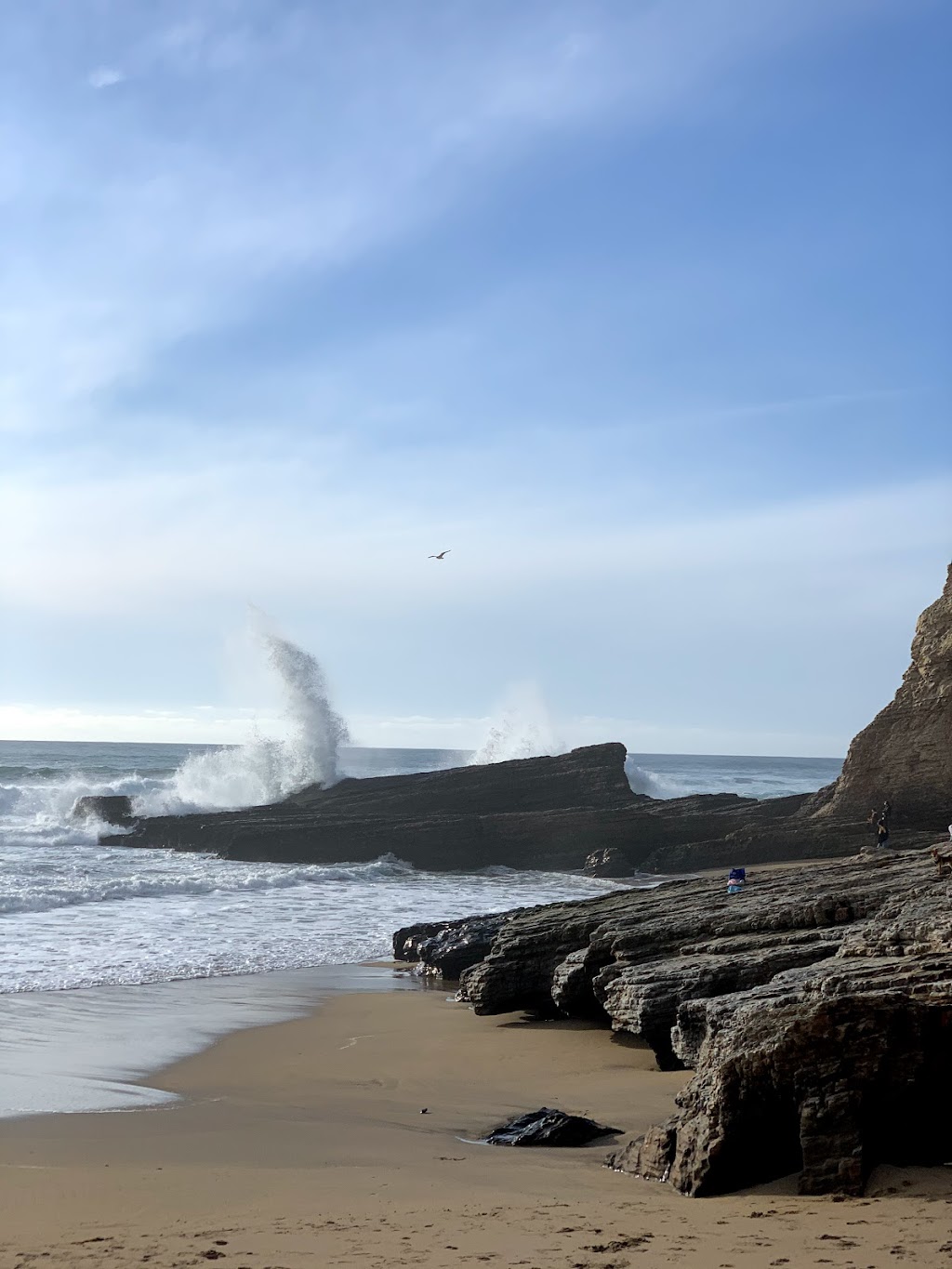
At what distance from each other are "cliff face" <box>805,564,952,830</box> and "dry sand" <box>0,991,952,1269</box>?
1802cm

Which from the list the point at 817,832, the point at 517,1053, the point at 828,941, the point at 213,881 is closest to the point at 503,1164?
the point at 828,941

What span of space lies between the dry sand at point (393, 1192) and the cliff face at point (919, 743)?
18.0 metres

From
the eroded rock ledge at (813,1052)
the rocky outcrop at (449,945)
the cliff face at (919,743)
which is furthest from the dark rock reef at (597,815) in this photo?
the eroded rock ledge at (813,1052)

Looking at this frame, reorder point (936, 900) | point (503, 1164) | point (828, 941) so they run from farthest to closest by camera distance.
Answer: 1. point (828, 941)
2. point (936, 900)
3. point (503, 1164)

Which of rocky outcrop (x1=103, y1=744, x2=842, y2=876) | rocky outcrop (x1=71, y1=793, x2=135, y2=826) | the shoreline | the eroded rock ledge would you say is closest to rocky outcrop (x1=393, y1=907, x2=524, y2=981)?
the shoreline

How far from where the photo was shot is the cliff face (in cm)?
2548

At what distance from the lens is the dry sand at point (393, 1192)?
16.2 feet

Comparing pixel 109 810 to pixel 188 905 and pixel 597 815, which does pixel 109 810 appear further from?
pixel 597 815

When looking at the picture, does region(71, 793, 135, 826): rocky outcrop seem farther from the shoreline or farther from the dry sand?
the dry sand

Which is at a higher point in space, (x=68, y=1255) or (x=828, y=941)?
(x=828, y=941)

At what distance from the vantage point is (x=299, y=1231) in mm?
5324

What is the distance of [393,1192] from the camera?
19.9 ft

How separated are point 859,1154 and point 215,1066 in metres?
6.75

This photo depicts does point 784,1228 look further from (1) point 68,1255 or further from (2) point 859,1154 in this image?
(1) point 68,1255
